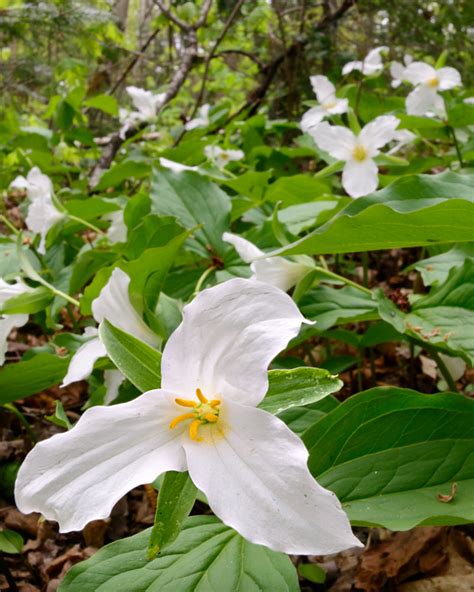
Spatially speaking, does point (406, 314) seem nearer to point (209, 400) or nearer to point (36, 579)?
point (209, 400)

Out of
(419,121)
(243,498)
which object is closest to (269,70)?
(419,121)

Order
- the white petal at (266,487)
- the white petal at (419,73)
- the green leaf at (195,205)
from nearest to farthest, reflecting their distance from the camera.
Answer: the white petal at (266,487) → the green leaf at (195,205) → the white petal at (419,73)

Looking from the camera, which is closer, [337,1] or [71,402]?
[71,402]

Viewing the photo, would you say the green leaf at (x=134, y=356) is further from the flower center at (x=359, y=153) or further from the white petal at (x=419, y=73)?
the white petal at (x=419, y=73)

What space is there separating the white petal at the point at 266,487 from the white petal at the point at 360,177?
1.35 meters

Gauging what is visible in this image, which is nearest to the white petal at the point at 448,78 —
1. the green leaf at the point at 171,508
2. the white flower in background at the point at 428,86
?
the white flower in background at the point at 428,86

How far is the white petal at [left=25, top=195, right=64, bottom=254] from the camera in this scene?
174cm

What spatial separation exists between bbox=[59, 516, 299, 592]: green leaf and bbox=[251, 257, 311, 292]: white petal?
502 mm

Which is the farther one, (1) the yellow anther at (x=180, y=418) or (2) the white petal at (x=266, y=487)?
(1) the yellow anther at (x=180, y=418)

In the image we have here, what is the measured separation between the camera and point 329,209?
60.5 inches

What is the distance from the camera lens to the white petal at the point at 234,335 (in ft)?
2.08

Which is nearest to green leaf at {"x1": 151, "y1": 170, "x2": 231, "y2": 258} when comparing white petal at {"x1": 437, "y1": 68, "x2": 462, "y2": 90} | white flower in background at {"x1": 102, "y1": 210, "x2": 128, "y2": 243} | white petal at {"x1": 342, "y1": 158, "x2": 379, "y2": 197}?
white flower in background at {"x1": 102, "y1": 210, "x2": 128, "y2": 243}

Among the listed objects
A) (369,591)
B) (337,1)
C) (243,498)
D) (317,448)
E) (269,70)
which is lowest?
(369,591)

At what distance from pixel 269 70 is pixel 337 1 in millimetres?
784
